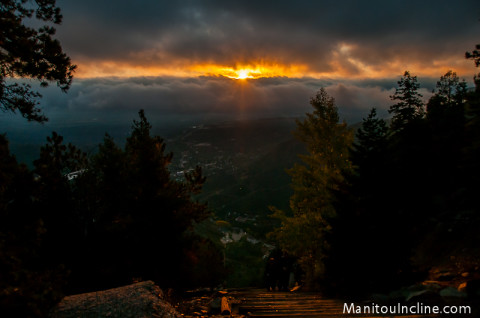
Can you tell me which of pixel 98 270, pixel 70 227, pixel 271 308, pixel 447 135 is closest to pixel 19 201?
pixel 70 227

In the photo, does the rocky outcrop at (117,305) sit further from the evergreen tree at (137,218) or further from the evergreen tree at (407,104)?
the evergreen tree at (407,104)

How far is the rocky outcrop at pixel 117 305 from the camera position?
8.49 m

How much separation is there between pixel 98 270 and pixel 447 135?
2657 centimetres

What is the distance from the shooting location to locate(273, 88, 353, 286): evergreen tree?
18.3m

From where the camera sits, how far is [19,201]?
1327cm

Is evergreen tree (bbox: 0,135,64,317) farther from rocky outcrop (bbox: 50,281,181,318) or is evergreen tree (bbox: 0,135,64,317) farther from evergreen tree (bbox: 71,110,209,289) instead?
evergreen tree (bbox: 71,110,209,289)

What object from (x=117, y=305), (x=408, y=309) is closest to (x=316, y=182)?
(x=408, y=309)

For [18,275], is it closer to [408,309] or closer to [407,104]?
[408,309]

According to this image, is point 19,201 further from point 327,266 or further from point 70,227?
point 327,266

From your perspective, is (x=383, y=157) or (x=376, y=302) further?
(x=383, y=157)

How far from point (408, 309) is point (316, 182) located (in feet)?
36.1

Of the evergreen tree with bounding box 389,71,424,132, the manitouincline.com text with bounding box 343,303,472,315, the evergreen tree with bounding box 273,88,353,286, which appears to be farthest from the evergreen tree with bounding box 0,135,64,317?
the evergreen tree with bounding box 389,71,424,132

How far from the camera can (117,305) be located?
8.91 meters

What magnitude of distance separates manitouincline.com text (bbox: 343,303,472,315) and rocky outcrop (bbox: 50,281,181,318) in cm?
584
